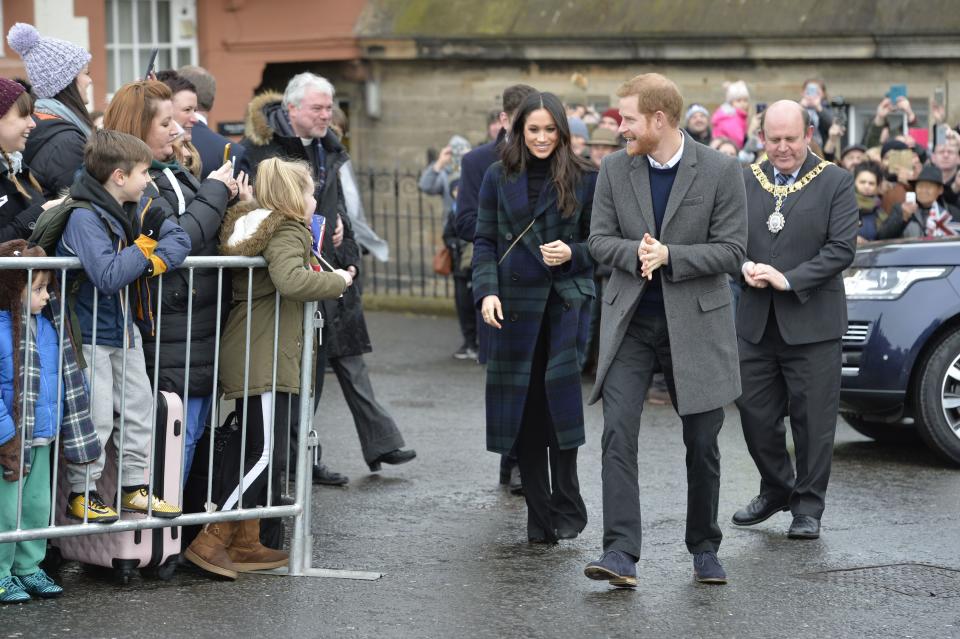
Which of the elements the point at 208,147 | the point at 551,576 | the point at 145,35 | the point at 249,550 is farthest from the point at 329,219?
the point at 145,35

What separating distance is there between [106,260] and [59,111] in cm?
131

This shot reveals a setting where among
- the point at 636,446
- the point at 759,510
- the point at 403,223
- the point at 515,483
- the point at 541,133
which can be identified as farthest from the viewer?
the point at 403,223

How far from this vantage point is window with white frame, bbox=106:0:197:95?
2088cm

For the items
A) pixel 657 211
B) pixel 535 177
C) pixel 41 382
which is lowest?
pixel 41 382

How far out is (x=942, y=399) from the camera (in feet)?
30.6

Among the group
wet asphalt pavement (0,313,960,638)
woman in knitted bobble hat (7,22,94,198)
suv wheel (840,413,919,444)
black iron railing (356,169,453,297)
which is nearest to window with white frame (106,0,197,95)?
black iron railing (356,169,453,297)

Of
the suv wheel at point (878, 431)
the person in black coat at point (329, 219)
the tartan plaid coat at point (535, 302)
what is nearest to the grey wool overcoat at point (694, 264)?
the tartan plaid coat at point (535, 302)

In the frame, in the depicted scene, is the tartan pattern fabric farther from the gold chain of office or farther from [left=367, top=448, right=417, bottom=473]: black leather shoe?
the gold chain of office

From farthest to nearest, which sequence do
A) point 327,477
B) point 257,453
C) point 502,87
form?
point 502,87 < point 327,477 < point 257,453

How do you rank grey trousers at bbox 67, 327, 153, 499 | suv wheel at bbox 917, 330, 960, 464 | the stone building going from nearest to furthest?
grey trousers at bbox 67, 327, 153, 499
suv wheel at bbox 917, 330, 960, 464
the stone building

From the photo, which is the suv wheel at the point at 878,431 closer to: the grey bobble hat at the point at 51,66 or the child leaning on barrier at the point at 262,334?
the child leaning on barrier at the point at 262,334

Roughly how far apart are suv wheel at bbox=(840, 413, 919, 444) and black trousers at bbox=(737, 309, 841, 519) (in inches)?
94.3

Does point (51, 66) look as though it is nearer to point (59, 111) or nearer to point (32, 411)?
point (59, 111)

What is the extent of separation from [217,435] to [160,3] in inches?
595
